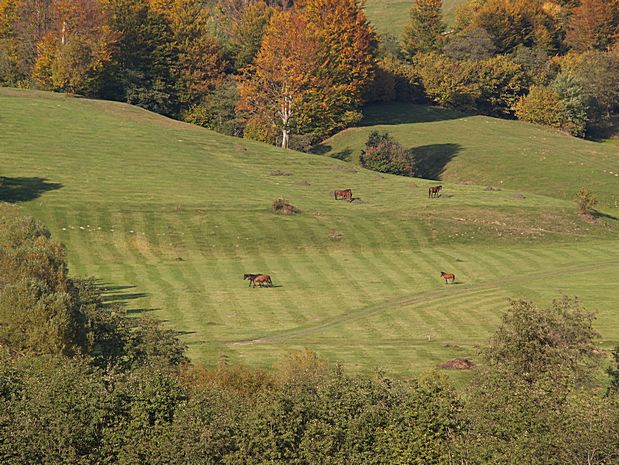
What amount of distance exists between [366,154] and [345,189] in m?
24.1

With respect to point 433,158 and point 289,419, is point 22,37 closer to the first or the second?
point 433,158

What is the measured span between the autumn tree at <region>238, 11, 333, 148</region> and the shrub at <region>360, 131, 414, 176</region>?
1618 cm

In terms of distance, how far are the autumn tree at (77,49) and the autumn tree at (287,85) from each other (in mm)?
24553

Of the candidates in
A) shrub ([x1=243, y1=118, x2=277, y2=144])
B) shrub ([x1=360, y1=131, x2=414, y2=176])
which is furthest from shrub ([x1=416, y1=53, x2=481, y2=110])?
shrub ([x1=243, y1=118, x2=277, y2=144])

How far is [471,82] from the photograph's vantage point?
192500mm

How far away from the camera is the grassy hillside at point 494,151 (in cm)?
14575

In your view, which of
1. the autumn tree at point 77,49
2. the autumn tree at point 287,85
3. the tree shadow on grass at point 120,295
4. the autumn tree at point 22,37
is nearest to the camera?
the tree shadow on grass at point 120,295

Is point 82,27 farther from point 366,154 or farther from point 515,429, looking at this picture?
point 515,429

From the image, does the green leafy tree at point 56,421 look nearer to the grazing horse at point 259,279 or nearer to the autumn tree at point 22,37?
the grazing horse at point 259,279

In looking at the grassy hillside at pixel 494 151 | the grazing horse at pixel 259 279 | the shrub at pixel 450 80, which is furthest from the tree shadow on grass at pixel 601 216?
the shrub at pixel 450 80

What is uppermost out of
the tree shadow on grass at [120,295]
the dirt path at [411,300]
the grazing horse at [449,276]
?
the grazing horse at [449,276]

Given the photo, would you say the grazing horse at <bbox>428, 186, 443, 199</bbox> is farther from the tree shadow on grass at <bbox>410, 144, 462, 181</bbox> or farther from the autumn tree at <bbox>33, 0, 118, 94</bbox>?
the autumn tree at <bbox>33, 0, 118, 94</bbox>

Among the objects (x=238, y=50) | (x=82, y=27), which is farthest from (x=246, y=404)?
(x=238, y=50)

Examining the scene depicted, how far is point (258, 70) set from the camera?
16125 centimetres
